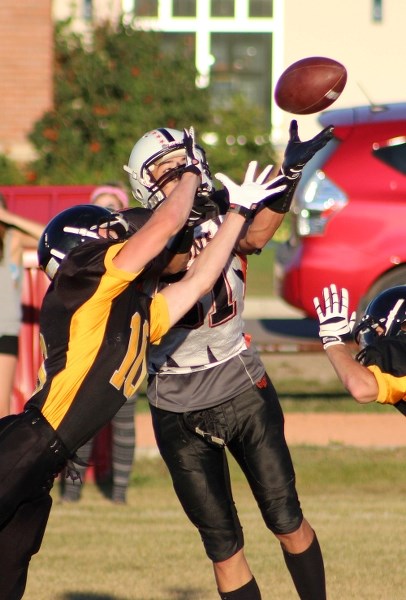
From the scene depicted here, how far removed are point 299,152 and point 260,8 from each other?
74.5 ft

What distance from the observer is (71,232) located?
13.8 feet

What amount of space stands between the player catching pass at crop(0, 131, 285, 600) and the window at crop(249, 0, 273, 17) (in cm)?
2287

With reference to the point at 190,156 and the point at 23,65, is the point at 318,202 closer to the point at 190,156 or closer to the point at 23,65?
the point at 190,156

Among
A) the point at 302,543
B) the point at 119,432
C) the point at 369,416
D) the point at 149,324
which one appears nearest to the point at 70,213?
the point at 149,324

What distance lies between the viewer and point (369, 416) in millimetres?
9461

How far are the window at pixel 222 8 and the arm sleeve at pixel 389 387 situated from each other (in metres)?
23.0

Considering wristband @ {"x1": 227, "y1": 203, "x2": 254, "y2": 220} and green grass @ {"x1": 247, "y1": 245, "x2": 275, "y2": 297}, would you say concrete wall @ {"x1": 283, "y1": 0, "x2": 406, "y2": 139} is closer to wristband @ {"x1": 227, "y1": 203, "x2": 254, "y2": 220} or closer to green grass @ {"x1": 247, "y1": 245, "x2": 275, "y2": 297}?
green grass @ {"x1": 247, "y1": 245, "x2": 275, "y2": 297}

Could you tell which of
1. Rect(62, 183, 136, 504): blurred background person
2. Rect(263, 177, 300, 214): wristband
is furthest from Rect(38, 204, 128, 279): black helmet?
Rect(62, 183, 136, 504): blurred background person

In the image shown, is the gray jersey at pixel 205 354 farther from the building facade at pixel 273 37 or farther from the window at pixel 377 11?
the window at pixel 377 11

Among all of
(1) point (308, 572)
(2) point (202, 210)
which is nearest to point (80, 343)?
(2) point (202, 210)

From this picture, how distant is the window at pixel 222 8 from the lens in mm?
26469

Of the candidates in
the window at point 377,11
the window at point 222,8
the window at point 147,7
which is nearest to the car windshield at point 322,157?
the window at point 147,7

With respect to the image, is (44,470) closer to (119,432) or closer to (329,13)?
(119,432)

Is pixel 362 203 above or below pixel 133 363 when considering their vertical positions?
below
